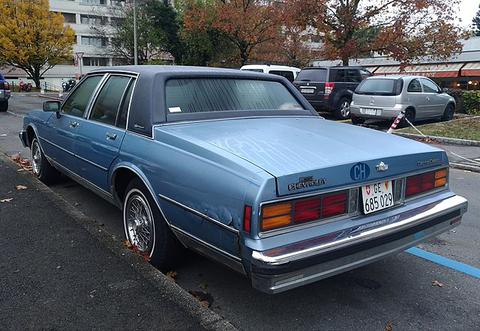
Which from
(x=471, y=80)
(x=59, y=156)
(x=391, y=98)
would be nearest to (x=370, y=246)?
(x=59, y=156)

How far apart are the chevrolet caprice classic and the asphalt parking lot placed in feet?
1.37

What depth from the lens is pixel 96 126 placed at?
4227 mm

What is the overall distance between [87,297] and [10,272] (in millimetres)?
802

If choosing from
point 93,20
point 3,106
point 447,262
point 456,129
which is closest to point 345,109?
point 456,129

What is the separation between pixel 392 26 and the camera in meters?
21.3

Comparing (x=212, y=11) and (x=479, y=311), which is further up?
(x=212, y=11)

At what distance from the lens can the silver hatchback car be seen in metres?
12.3

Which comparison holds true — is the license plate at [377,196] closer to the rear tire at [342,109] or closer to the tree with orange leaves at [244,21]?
the rear tire at [342,109]

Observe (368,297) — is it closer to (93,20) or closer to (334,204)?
(334,204)

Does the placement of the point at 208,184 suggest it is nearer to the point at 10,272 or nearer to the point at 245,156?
the point at 245,156

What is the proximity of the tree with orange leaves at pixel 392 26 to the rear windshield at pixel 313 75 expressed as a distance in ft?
23.1

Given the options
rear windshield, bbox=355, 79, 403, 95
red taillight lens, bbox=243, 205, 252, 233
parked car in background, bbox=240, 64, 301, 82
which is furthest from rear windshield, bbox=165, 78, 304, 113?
parked car in background, bbox=240, 64, 301, 82

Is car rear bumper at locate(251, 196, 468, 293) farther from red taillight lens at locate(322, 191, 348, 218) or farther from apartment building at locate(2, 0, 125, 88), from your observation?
apartment building at locate(2, 0, 125, 88)

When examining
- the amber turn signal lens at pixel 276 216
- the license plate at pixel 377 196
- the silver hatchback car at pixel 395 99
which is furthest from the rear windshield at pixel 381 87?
the amber turn signal lens at pixel 276 216
